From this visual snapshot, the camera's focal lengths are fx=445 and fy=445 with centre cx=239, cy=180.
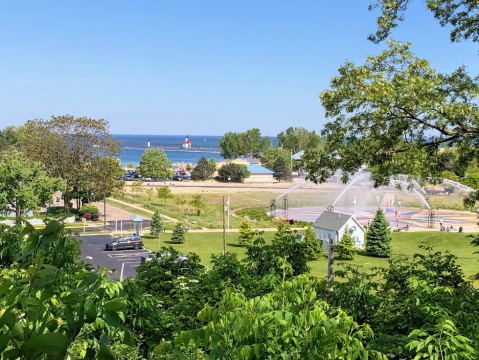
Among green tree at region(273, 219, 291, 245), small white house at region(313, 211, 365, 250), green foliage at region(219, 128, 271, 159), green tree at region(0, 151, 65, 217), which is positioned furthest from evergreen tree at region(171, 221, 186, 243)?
green foliage at region(219, 128, 271, 159)

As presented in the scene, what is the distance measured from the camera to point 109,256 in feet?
86.8

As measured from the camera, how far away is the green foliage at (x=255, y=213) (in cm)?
4171

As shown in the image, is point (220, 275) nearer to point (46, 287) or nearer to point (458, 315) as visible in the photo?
point (458, 315)

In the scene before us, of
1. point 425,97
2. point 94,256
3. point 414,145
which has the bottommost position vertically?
point 94,256

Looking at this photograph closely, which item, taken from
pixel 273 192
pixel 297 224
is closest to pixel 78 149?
pixel 297 224

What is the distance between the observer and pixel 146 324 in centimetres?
593

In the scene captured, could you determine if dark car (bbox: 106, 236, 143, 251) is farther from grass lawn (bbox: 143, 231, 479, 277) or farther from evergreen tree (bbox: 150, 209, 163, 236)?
evergreen tree (bbox: 150, 209, 163, 236)

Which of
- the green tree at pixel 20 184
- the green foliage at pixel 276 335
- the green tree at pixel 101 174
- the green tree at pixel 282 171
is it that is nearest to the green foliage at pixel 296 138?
the green tree at pixel 282 171

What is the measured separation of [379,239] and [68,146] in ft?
87.9

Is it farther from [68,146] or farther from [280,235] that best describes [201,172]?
[280,235]

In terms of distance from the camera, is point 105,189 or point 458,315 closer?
point 458,315

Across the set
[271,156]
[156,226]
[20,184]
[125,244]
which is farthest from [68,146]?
[271,156]

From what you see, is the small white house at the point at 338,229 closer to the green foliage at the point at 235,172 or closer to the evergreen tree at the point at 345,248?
the evergreen tree at the point at 345,248

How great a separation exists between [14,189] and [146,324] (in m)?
29.9
